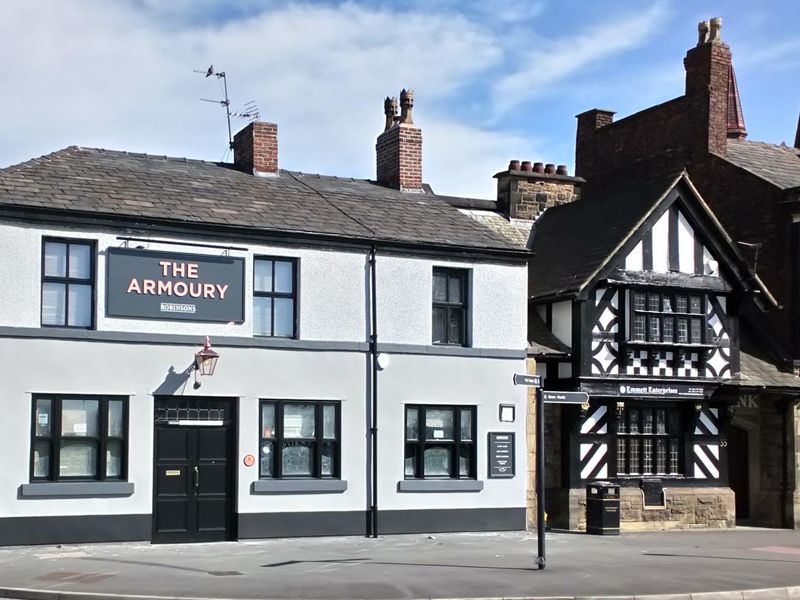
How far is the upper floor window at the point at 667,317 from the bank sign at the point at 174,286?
9.27m

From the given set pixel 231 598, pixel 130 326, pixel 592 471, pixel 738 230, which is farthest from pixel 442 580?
pixel 738 230

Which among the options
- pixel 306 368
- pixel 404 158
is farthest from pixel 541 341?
pixel 306 368

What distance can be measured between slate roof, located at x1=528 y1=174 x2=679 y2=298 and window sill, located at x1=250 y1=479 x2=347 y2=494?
22.2 ft

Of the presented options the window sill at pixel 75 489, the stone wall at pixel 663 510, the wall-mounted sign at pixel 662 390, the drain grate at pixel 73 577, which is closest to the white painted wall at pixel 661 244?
the wall-mounted sign at pixel 662 390

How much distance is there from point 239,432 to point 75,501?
307cm

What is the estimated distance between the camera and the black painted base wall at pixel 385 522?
2128 centimetres

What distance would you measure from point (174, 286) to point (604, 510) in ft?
32.0

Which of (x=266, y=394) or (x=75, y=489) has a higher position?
(x=266, y=394)

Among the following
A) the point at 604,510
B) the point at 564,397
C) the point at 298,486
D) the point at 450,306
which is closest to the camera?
the point at 564,397

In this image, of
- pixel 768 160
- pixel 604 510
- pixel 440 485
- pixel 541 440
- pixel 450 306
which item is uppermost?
pixel 768 160

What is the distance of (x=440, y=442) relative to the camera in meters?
23.2

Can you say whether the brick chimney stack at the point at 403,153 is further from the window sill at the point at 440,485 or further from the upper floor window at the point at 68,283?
the upper floor window at the point at 68,283

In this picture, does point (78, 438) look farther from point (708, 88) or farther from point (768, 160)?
point (768, 160)

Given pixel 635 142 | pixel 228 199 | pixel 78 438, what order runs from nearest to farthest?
pixel 78 438
pixel 228 199
pixel 635 142
